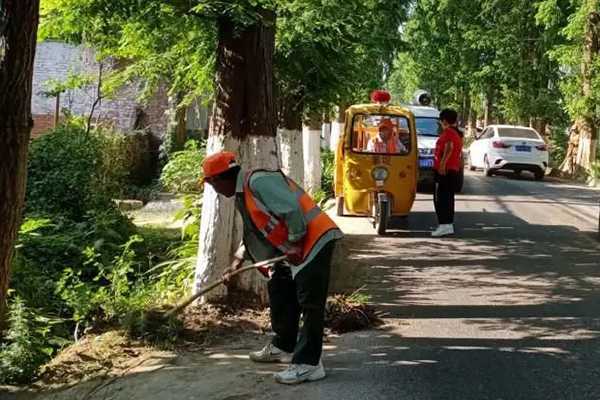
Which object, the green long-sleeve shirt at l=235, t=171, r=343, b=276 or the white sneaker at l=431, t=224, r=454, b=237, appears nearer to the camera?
the green long-sleeve shirt at l=235, t=171, r=343, b=276

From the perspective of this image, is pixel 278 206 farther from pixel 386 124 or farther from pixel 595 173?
pixel 595 173

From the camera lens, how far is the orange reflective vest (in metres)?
4.90

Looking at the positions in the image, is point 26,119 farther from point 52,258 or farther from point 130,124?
point 130,124

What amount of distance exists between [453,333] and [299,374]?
1.87 metres

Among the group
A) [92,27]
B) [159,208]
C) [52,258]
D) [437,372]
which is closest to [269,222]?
[437,372]

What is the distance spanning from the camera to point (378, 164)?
1138 cm

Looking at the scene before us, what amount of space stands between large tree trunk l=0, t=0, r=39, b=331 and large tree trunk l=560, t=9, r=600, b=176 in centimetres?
2159

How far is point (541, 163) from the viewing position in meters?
22.3

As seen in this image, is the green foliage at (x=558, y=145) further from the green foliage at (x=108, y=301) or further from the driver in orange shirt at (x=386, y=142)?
the green foliage at (x=108, y=301)

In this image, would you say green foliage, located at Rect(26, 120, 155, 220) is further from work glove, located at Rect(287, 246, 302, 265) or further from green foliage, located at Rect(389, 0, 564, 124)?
green foliage, located at Rect(389, 0, 564, 124)

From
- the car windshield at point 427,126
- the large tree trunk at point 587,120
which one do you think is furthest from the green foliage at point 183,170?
the large tree trunk at point 587,120

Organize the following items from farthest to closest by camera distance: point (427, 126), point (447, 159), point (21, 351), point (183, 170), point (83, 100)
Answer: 1. point (83, 100)
2. point (427, 126)
3. point (183, 170)
4. point (447, 159)
5. point (21, 351)

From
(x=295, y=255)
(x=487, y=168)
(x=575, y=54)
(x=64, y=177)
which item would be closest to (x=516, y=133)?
(x=487, y=168)

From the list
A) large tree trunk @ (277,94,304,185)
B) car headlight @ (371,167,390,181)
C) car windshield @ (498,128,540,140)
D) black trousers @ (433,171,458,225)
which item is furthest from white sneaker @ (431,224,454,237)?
car windshield @ (498,128,540,140)
